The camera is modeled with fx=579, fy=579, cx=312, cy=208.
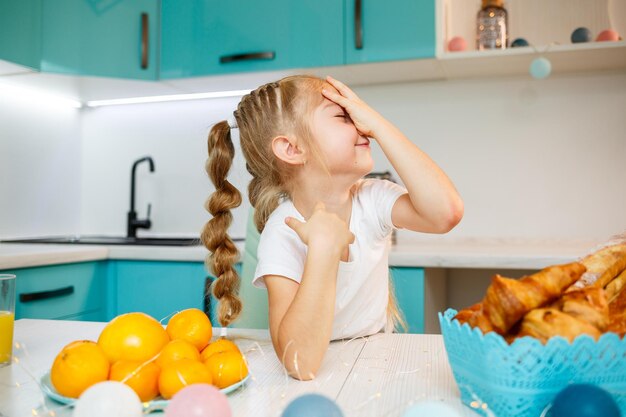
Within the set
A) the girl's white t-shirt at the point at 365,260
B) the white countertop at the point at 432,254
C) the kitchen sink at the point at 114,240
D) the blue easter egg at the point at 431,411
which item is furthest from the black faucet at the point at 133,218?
the blue easter egg at the point at 431,411

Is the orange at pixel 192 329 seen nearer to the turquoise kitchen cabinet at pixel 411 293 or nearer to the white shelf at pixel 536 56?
the turquoise kitchen cabinet at pixel 411 293

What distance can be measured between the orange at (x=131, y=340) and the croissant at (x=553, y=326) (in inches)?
15.9

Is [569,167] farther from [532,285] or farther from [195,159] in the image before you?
[532,285]

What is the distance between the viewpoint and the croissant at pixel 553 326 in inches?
19.9

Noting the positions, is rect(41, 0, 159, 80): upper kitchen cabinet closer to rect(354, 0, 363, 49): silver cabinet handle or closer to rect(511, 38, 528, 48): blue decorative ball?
rect(354, 0, 363, 49): silver cabinet handle

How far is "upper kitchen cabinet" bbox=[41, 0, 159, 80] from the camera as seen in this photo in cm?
222

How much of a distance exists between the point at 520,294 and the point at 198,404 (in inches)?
11.7

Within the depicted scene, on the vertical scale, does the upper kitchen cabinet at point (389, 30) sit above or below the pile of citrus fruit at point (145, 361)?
above

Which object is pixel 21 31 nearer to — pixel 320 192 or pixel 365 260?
pixel 320 192

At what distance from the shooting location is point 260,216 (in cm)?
127

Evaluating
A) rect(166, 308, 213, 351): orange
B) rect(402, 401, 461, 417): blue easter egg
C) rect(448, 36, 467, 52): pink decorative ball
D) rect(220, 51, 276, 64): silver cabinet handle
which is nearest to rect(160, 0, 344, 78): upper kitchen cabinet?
rect(220, 51, 276, 64): silver cabinet handle

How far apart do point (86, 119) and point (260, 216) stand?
6.23 ft

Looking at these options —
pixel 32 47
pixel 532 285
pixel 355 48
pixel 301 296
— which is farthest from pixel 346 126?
pixel 32 47

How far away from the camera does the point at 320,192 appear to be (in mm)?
1184
